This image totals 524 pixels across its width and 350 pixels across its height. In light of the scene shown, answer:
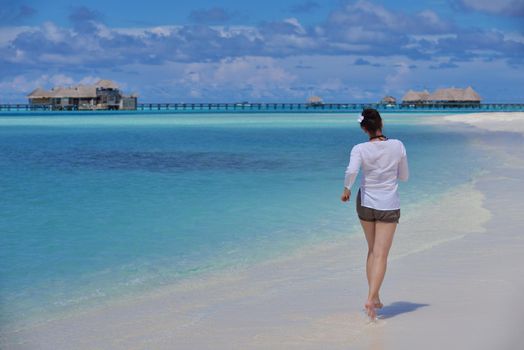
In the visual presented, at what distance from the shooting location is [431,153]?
2027 cm

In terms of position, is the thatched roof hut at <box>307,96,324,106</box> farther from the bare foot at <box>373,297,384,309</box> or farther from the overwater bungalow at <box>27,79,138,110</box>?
the bare foot at <box>373,297,384,309</box>

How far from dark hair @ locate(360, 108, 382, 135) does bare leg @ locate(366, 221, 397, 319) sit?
514 mm

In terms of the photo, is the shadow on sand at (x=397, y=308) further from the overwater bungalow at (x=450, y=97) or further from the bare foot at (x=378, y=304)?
the overwater bungalow at (x=450, y=97)

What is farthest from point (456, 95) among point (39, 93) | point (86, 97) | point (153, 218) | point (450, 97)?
point (153, 218)

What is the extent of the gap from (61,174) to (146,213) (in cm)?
695

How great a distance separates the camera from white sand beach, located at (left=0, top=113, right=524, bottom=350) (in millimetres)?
3715

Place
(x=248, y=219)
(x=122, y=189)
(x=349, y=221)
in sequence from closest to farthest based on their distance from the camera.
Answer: (x=349, y=221), (x=248, y=219), (x=122, y=189)

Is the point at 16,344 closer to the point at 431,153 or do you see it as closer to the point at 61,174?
the point at 61,174

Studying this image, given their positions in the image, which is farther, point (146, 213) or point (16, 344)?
point (146, 213)

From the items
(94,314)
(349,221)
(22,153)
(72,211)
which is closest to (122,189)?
(72,211)

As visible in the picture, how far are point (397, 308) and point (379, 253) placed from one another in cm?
53

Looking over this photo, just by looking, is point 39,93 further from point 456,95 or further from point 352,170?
point 352,170

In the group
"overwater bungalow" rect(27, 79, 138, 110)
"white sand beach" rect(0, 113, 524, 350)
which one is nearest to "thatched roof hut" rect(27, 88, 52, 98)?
"overwater bungalow" rect(27, 79, 138, 110)

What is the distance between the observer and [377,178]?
3785 mm
